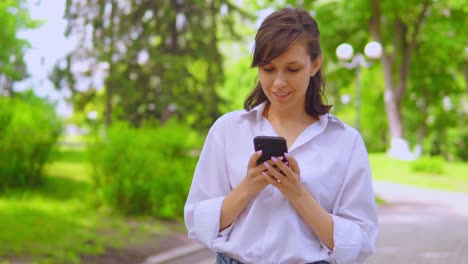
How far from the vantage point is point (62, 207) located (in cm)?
1055

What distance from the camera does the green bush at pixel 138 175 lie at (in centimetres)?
998

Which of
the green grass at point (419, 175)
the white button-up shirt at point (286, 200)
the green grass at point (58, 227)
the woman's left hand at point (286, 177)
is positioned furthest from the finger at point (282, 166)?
the green grass at point (419, 175)

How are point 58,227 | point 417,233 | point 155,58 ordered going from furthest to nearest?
point 155,58
point 417,233
point 58,227

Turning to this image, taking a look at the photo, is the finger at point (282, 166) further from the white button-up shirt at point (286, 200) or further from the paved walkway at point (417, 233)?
the paved walkway at point (417, 233)

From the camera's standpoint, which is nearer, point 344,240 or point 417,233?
point 344,240

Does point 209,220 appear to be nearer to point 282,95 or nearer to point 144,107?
point 282,95

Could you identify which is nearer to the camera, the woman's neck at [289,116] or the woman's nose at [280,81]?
the woman's nose at [280,81]

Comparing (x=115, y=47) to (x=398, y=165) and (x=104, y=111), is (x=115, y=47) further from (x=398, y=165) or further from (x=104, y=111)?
(x=398, y=165)

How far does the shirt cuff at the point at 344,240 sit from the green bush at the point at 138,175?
803 cm

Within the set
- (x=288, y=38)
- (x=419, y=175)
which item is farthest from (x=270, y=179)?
(x=419, y=175)

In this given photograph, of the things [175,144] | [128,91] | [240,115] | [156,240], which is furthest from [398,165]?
[240,115]

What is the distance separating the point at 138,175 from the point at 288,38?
828 centimetres

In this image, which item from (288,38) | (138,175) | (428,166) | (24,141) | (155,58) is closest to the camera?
(288,38)

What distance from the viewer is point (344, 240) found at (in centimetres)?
198
